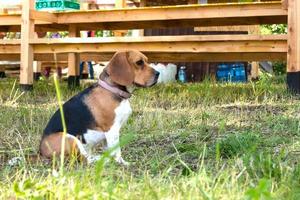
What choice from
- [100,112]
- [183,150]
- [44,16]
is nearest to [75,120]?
[100,112]

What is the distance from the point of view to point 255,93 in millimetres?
6355

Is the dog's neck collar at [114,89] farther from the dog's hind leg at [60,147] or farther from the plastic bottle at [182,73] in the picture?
the plastic bottle at [182,73]

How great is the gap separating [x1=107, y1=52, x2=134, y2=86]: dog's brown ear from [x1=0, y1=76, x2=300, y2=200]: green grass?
0.48 meters

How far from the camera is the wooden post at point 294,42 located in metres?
5.75

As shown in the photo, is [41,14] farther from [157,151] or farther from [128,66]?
[157,151]

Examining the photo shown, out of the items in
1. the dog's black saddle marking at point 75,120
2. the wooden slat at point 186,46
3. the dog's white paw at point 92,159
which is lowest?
the dog's white paw at point 92,159

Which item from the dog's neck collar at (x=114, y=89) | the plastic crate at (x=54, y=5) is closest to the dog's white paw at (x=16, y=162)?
the dog's neck collar at (x=114, y=89)

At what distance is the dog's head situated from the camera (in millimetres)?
3756

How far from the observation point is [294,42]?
5.77 metres

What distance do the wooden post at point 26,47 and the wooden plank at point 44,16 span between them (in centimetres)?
6

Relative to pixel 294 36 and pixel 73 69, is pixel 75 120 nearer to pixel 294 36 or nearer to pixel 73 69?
pixel 294 36

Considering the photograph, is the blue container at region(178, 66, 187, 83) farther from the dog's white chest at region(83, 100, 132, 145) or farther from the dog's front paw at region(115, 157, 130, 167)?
the dog's front paw at region(115, 157, 130, 167)

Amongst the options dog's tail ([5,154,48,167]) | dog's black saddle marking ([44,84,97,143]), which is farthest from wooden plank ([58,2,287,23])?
dog's tail ([5,154,48,167])

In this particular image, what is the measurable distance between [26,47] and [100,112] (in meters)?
3.99
